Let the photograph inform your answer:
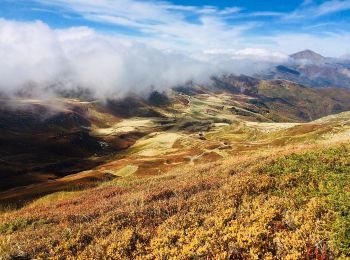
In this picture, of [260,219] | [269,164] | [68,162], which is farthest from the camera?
[68,162]

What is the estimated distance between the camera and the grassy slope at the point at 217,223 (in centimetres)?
1327

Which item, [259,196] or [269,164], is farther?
[269,164]

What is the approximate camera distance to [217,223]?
15508mm

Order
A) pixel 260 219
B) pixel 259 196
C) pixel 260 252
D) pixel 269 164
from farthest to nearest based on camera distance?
pixel 269 164
pixel 259 196
pixel 260 219
pixel 260 252

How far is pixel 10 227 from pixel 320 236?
693 inches

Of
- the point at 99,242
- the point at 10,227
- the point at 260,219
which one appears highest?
the point at 260,219

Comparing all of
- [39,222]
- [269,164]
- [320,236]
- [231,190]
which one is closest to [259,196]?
[231,190]

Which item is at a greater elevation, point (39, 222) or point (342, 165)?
point (342, 165)

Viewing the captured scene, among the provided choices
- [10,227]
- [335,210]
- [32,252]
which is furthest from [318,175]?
[10,227]

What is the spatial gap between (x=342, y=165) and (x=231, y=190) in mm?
8493

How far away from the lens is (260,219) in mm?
15164

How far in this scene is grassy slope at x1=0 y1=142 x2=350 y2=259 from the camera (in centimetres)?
1327

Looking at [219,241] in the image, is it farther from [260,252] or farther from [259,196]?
[259,196]

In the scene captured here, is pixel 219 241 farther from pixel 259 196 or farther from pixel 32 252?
pixel 32 252
